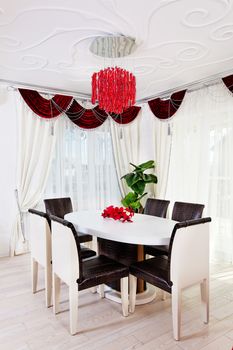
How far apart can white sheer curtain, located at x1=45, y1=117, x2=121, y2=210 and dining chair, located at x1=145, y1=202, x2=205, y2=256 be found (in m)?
1.91

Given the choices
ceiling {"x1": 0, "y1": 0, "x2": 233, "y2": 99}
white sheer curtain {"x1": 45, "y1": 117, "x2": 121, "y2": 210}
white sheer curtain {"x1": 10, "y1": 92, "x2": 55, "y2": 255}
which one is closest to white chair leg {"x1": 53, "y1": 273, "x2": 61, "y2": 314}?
white sheer curtain {"x1": 10, "y1": 92, "x2": 55, "y2": 255}

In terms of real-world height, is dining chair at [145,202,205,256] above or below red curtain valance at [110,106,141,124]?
below

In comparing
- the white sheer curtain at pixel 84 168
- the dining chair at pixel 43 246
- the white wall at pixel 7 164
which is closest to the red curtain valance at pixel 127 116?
the white sheer curtain at pixel 84 168

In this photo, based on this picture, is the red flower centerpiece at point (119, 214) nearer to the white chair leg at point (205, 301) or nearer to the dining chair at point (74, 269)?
the dining chair at point (74, 269)

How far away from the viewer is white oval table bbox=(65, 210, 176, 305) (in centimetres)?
222

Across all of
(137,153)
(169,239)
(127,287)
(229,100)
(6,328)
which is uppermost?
(229,100)

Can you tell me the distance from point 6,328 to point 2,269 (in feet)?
4.69

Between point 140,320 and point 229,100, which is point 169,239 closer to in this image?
point 140,320

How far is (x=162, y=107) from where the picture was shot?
4.57 meters

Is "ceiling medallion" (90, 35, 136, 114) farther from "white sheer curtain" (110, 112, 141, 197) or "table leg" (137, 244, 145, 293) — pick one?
Result: "white sheer curtain" (110, 112, 141, 197)

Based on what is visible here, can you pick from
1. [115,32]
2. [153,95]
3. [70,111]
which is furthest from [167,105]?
[115,32]

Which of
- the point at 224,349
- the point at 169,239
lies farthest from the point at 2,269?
the point at 224,349

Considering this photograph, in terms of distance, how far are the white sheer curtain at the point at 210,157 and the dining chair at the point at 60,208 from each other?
1.78 m

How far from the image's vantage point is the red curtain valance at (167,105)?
4.29 meters
